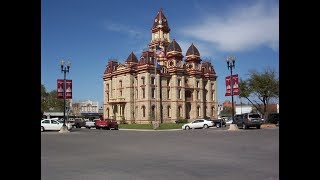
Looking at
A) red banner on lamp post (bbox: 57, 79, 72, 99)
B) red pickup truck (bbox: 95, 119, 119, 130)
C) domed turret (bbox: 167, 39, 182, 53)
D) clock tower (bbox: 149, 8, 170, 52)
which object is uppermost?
clock tower (bbox: 149, 8, 170, 52)

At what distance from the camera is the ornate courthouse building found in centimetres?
7712

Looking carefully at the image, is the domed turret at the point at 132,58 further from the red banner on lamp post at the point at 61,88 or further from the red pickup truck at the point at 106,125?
the red banner on lamp post at the point at 61,88

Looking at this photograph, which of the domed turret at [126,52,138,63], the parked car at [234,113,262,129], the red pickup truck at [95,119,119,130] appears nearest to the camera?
the parked car at [234,113,262,129]

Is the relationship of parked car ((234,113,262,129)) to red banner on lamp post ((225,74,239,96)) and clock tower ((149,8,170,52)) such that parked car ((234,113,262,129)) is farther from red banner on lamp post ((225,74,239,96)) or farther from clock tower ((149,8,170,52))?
clock tower ((149,8,170,52))

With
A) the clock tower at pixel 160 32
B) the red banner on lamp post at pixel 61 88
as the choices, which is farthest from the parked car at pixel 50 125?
the clock tower at pixel 160 32

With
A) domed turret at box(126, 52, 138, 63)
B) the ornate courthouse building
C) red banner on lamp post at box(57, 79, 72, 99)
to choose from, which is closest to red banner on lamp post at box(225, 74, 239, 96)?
red banner on lamp post at box(57, 79, 72, 99)

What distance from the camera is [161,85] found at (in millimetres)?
79312
